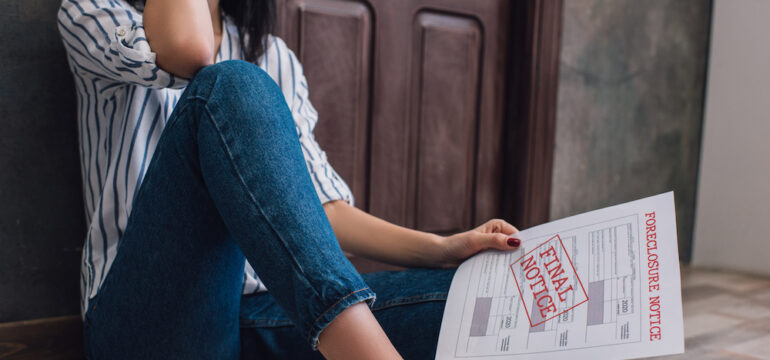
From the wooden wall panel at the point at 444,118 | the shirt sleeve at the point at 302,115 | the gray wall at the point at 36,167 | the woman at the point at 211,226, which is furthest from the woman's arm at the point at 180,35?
the wooden wall panel at the point at 444,118

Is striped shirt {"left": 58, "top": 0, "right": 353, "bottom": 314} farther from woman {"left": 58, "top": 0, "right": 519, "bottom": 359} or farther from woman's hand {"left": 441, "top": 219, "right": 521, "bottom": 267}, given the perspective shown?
woman's hand {"left": 441, "top": 219, "right": 521, "bottom": 267}

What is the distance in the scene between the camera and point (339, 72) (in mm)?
1193

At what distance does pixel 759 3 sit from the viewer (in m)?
1.74

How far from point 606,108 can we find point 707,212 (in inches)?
24.2

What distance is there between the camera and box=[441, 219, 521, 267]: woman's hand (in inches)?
24.9

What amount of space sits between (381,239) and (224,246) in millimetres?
242

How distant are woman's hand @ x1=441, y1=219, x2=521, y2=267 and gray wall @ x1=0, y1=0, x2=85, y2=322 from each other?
0.60m

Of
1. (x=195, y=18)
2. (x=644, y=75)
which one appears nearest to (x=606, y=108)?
(x=644, y=75)

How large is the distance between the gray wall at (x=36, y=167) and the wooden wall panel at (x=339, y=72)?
17.4 inches

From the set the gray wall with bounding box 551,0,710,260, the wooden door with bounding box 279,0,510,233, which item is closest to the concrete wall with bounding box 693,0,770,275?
the gray wall with bounding box 551,0,710,260

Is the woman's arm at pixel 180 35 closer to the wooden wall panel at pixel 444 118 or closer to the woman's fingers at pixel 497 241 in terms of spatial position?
the woman's fingers at pixel 497 241

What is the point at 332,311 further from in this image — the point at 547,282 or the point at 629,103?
the point at 629,103

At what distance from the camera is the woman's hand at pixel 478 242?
2.08ft

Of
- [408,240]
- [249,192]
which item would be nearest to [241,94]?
[249,192]
